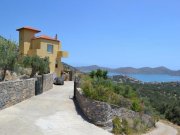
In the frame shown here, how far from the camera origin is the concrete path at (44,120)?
1437cm

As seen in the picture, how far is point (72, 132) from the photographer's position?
1508 cm

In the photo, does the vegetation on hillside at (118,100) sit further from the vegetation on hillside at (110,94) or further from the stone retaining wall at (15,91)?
the stone retaining wall at (15,91)

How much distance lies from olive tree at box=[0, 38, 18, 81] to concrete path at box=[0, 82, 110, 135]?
10.2 feet

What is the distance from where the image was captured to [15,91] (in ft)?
63.0

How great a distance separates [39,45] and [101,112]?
768 inches

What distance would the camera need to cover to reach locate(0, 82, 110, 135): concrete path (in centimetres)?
1437

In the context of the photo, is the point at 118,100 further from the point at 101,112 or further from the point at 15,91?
the point at 15,91

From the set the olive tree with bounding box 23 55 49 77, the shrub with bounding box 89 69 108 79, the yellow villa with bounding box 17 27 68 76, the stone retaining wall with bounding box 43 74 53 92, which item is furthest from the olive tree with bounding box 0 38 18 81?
the yellow villa with bounding box 17 27 68 76

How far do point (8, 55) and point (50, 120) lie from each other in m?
7.29

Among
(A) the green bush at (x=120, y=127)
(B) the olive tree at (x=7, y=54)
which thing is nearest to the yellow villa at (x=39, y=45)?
(B) the olive tree at (x=7, y=54)

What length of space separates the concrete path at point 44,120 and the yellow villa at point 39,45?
1455 cm

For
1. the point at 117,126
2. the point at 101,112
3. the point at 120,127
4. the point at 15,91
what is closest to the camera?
the point at 101,112

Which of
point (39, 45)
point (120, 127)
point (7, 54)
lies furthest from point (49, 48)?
point (120, 127)

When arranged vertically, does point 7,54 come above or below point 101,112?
above
